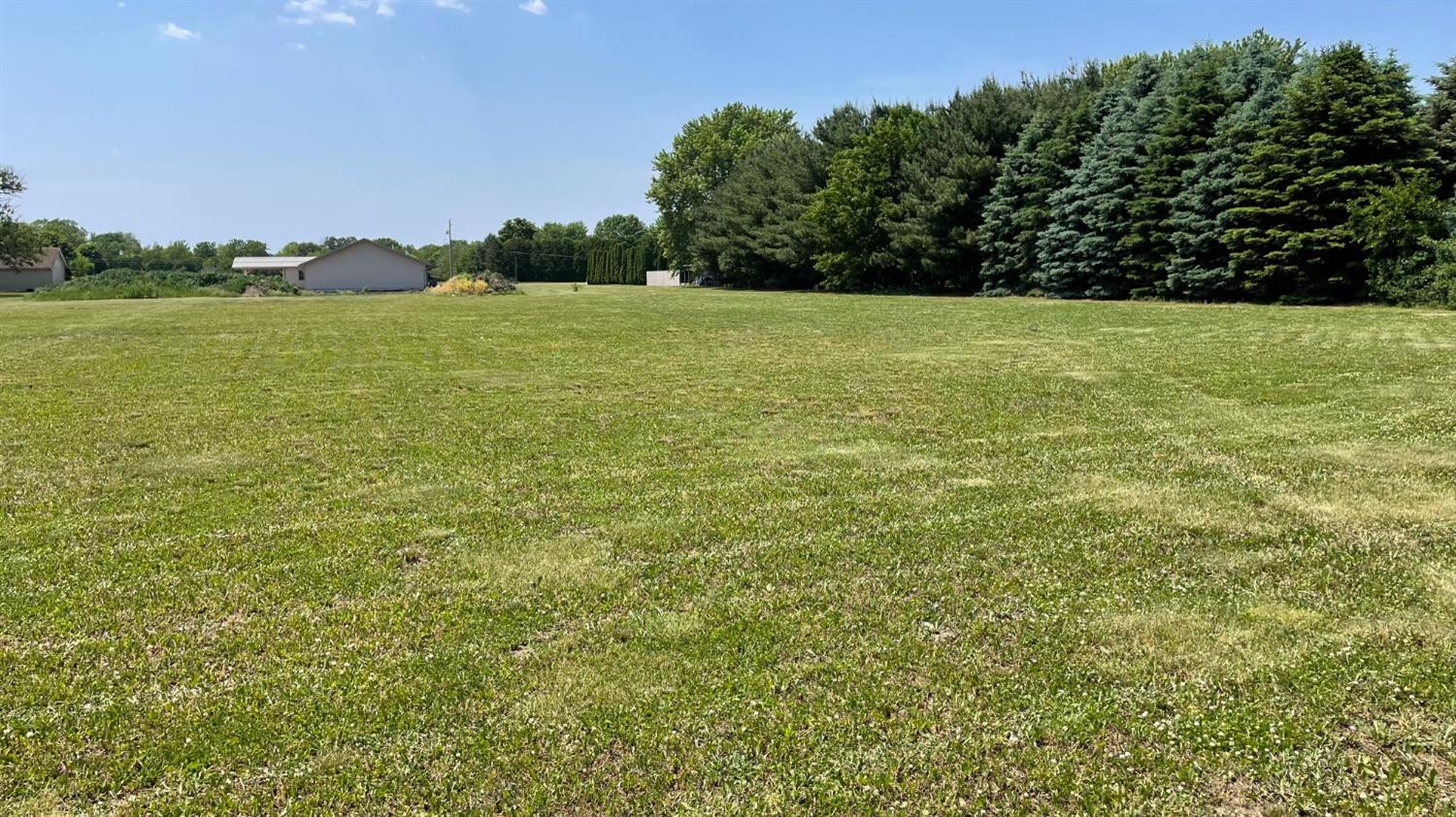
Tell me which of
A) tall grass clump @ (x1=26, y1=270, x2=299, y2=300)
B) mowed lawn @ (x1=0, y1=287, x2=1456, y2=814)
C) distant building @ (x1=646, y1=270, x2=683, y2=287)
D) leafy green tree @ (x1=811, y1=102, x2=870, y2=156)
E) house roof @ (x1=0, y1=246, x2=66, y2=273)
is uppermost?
leafy green tree @ (x1=811, y1=102, x2=870, y2=156)

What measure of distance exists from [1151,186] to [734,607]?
25.2 metres

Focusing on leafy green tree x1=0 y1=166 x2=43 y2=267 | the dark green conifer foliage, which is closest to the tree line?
leafy green tree x1=0 y1=166 x2=43 y2=267

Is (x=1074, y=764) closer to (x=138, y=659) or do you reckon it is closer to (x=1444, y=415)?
(x=138, y=659)

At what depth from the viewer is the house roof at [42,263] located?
5775 centimetres

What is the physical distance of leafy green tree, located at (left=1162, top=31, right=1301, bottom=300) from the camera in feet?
71.7

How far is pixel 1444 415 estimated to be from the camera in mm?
6484

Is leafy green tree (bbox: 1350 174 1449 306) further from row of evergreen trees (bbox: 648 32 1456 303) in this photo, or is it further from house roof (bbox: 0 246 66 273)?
house roof (bbox: 0 246 66 273)

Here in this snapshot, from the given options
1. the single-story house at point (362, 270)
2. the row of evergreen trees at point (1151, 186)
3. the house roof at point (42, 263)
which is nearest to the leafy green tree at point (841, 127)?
the row of evergreen trees at point (1151, 186)

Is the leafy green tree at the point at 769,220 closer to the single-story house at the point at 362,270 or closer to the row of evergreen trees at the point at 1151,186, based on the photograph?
the row of evergreen trees at the point at 1151,186

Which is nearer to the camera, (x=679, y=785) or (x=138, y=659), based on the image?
(x=679, y=785)

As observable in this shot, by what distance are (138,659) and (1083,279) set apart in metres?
28.7

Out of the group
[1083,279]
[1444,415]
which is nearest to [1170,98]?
[1083,279]

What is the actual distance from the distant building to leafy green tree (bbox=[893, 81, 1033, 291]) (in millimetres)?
28690

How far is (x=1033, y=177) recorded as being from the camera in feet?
93.0
